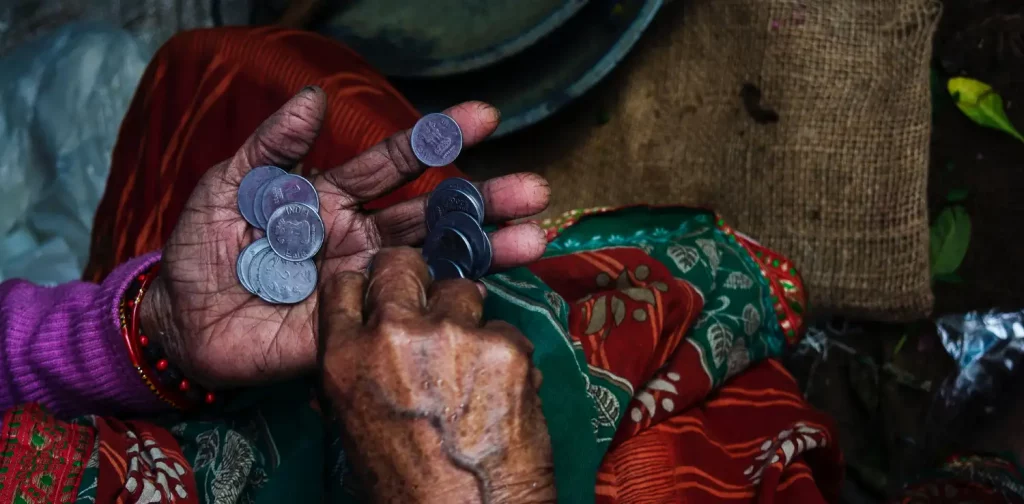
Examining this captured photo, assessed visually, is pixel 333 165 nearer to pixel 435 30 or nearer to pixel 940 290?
pixel 435 30

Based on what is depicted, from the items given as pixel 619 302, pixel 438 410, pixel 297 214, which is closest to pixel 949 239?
pixel 619 302

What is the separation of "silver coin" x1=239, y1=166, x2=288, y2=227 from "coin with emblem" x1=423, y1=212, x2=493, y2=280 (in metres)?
0.25

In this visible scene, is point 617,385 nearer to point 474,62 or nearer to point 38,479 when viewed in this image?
point 38,479

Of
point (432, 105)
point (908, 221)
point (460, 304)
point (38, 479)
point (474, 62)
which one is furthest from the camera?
point (432, 105)

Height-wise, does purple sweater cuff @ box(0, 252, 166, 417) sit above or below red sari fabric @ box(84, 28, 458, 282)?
below

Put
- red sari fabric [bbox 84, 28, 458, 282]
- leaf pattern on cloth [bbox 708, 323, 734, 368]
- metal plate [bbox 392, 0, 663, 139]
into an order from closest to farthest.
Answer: leaf pattern on cloth [bbox 708, 323, 734, 368] < red sari fabric [bbox 84, 28, 458, 282] < metal plate [bbox 392, 0, 663, 139]

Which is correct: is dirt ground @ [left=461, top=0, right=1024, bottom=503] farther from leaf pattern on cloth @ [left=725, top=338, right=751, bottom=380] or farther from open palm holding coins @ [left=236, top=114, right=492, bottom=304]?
open palm holding coins @ [left=236, top=114, right=492, bottom=304]

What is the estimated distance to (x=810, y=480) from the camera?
115 centimetres

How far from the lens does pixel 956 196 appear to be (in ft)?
6.98

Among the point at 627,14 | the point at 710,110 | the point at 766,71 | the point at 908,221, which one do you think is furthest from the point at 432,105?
the point at 908,221

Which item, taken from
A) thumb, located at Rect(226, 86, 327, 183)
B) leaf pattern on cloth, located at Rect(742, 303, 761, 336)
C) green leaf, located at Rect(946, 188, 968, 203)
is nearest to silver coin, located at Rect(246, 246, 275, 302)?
thumb, located at Rect(226, 86, 327, 183)

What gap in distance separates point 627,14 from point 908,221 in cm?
86

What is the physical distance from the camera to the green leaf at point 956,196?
2.12 metres

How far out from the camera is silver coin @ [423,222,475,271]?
976mm
